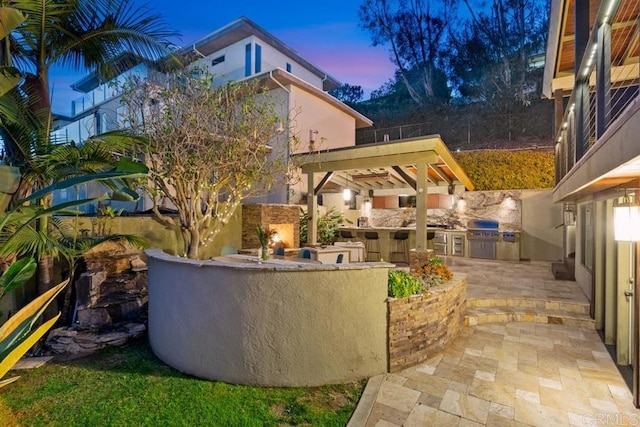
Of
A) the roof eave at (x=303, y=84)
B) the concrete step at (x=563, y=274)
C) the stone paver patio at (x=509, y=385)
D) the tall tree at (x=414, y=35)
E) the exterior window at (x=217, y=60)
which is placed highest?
the tall tree at (x=414, y=35)

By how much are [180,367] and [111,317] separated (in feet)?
7.41

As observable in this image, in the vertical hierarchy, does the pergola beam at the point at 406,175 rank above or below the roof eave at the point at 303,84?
below

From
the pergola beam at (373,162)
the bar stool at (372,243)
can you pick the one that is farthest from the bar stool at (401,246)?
the pergola beam at (373,162)

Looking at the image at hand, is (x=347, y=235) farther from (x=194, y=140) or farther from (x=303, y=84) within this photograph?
(x=194, y=140)

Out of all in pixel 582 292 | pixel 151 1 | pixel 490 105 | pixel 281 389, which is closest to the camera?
pixel 281 389

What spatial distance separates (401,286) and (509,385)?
1.77 meters

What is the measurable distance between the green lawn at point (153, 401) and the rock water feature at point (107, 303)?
61cm

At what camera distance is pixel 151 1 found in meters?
5.42

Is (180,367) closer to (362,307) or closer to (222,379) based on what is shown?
(222,379)

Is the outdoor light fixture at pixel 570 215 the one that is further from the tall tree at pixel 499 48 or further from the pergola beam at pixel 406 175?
the tall tree at pixel 499 48

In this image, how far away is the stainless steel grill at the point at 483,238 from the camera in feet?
41.6

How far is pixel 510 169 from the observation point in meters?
14.5

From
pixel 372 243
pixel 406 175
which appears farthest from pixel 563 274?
pixel 372 243

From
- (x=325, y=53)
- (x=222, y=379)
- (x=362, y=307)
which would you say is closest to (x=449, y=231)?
(x=362, y=307)
